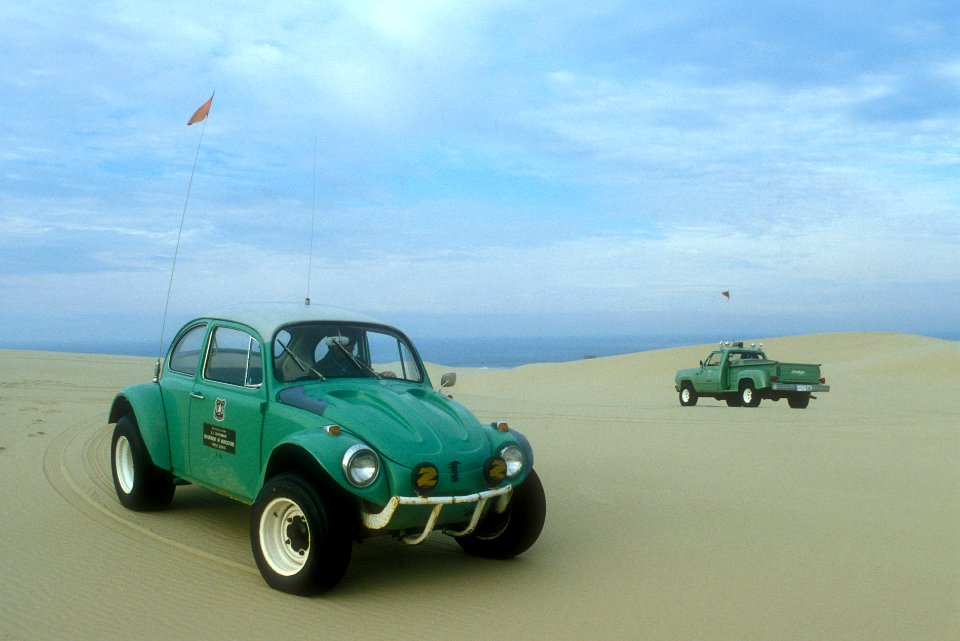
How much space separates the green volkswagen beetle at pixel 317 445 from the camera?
5.22 m

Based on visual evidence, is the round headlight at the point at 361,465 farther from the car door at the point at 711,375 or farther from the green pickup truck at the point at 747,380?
the car door at the point at 711,375

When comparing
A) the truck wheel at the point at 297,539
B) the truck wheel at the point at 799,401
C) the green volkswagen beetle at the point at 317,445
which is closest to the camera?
the truck wheel at the point at 297,539

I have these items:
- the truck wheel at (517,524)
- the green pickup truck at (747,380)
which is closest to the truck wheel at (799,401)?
the green pickup truck at (747,380)

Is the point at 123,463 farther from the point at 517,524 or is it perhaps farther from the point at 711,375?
the point at 711,375

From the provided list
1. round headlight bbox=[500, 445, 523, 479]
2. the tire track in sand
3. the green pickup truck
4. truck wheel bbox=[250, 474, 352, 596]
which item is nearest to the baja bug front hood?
round headlight bbox=[500, 445, 523, 479]

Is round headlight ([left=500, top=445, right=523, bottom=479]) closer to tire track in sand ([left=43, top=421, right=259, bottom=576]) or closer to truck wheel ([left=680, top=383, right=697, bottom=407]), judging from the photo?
tire track in sand ([left=43, top=421, right=259, bottom=576])

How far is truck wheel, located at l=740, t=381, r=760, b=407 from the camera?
68.9 ft

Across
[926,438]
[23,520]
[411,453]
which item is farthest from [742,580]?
[926,438]

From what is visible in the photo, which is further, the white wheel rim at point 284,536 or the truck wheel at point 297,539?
the white wheel rim at point 284,536

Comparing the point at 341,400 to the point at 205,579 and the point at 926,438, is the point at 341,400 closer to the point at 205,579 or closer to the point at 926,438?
the point at 205,579

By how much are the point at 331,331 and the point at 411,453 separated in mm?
1747

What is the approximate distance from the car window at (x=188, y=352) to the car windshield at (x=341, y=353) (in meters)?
1.10

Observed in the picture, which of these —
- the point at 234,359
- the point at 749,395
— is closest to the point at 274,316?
the point at 234,359

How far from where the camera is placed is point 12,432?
36.6ft
